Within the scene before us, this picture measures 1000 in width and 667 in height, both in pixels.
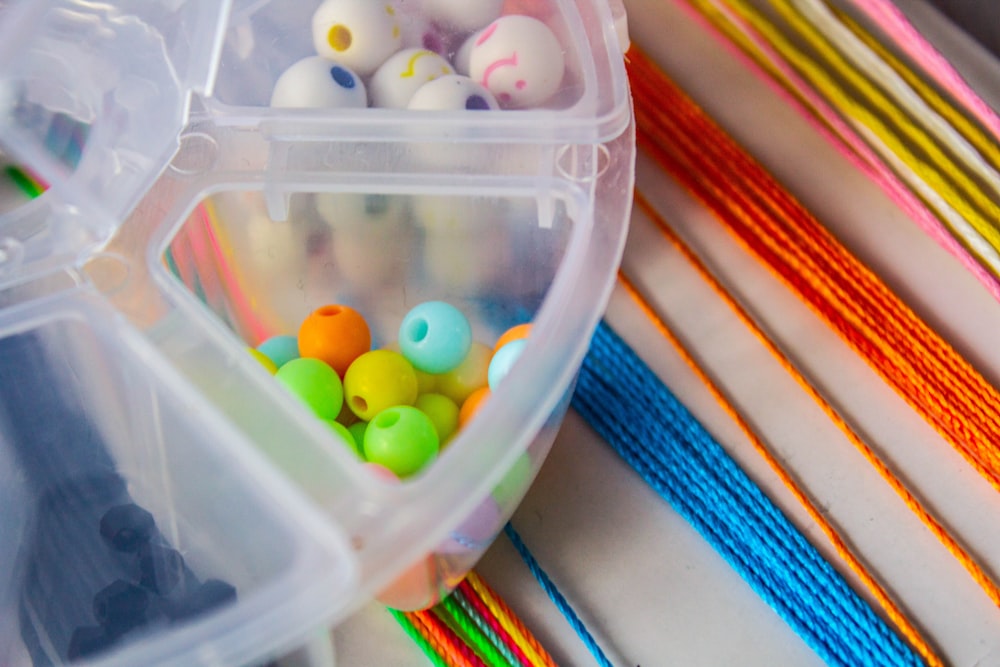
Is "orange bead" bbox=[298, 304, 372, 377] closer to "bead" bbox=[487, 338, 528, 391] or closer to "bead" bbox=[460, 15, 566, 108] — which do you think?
"bead" bbox=[487, 338, 528, 391]

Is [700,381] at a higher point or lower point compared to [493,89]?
lower

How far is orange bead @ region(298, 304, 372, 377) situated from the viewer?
767 millimetres

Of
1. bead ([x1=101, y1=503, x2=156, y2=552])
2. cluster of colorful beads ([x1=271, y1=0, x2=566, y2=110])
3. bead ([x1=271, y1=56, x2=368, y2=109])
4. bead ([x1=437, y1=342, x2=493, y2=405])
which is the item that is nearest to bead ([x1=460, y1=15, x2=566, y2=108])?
cluster of colorful beads ([x1=271, y1=0, x2=566, y2=110])

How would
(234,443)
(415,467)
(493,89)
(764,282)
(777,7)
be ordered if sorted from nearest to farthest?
1. (234,443)
2. (415,467)
3. (493,89)
4. (764,282)
5. (777,7)

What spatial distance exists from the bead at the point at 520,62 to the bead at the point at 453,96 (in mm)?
19

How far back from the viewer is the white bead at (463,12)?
837 mm

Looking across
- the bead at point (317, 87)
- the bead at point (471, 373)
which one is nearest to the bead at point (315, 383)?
the bead at point (471, 373)

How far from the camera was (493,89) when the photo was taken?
0.79m

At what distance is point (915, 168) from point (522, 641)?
0.63 metres

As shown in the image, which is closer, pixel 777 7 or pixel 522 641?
pixel 522 641

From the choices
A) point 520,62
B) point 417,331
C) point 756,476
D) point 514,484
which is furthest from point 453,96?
point 756,476

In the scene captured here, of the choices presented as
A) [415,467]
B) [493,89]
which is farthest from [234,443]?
[493,89]

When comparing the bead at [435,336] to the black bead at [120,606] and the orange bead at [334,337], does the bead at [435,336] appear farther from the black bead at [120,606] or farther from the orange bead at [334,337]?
the black bead at [120,606]

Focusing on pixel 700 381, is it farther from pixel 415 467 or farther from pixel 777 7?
pixel 777 7
